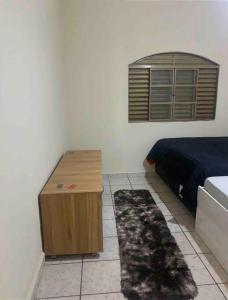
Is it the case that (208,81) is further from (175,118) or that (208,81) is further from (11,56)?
(11,56)

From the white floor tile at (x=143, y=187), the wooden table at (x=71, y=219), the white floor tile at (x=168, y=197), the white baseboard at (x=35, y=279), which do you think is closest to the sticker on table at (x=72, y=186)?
the wooden table at (x=71, y=219)

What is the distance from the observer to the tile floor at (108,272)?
1.64m

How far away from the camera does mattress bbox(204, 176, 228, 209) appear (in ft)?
6.14

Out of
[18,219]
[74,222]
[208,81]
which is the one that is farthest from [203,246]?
[208,81]

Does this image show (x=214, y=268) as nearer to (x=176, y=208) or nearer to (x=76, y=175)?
(x=176, y=208)

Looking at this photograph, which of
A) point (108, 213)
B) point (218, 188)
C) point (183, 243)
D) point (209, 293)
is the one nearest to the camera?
point (209, 293)

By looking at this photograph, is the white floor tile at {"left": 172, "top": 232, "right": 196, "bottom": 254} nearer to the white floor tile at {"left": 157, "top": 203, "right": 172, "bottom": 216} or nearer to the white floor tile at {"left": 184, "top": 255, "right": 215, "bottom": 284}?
the white floor tile at {"left": 184, "top": 255, "right": 215, "bottom": 284}

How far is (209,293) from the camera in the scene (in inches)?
64.0

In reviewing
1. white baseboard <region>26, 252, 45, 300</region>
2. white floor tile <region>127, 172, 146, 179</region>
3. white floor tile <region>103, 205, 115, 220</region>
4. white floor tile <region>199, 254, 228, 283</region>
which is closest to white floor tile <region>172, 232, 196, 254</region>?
white floor tile <region>199, 254, 228, 283</region>

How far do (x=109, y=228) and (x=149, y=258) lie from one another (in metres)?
0.58

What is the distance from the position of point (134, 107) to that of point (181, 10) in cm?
151

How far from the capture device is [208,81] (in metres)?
3.77

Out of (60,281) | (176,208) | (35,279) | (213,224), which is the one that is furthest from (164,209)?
(35,279)

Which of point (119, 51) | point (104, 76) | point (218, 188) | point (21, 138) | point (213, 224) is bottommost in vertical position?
point (213, 224)
